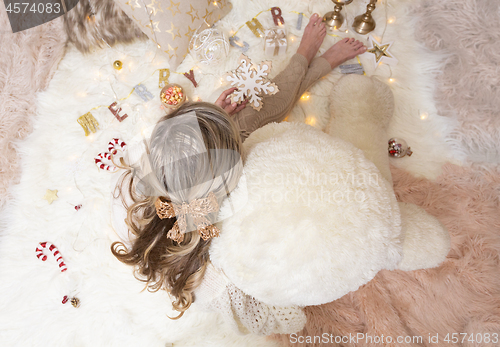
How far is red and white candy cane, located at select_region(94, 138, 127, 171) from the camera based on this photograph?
1.10m

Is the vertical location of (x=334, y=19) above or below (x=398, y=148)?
above

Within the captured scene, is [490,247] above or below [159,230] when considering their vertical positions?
below

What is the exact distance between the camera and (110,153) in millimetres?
1109

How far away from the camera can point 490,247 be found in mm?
958

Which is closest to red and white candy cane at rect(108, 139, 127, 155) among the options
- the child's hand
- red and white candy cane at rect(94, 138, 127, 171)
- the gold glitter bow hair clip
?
red and white candy cane at rect(94, 138, 127, 171)

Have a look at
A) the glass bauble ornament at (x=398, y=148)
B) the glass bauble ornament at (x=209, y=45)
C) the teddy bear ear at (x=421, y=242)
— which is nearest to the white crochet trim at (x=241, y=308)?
the teddy bear ear at (x=421, y=242)

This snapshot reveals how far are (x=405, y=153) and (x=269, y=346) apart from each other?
0.81 m

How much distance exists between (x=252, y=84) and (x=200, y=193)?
2.02 feet

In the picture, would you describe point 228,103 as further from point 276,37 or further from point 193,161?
point 193,161

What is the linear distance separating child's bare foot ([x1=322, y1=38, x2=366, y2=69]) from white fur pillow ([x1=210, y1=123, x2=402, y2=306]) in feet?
2.10

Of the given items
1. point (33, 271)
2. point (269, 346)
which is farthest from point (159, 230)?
point (33, 271)

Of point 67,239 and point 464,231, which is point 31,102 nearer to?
point 67,239

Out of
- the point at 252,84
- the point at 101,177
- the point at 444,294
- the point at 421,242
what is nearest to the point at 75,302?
the point at 101,177

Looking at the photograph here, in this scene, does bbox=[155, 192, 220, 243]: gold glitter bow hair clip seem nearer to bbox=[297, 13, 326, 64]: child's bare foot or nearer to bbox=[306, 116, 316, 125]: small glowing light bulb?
bbox=[306, 116, 316, 125]: small glowing light bulb
